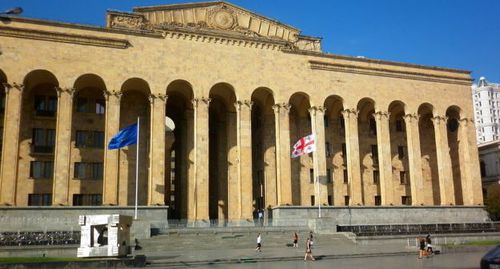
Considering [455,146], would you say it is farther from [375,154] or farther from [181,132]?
[181,132]

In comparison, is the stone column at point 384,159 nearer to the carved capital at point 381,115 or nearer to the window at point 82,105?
the carved capital at point 381,115

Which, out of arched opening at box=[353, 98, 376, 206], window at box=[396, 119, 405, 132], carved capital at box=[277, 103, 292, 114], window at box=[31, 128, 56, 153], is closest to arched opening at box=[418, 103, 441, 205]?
window at box=[396, 119, 405, 132]

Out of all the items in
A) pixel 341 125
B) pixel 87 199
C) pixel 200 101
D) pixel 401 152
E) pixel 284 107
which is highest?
pixel 200 101

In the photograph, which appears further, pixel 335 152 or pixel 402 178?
pixel 402 178

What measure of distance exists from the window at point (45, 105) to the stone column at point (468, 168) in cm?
4091

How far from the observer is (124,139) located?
37.4m

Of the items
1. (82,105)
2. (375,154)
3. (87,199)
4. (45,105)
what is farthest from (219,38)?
(375,154)

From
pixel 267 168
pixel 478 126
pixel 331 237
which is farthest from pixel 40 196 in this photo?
pixel 478 126

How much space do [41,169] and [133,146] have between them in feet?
25.5

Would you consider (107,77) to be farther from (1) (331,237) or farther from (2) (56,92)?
(1) (331,237)

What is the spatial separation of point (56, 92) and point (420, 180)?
35.1 metres

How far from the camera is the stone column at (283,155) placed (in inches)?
1762

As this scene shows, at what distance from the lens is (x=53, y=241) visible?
3097 centimetres

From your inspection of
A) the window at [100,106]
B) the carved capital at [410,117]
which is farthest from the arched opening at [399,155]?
the window at [100,106]
